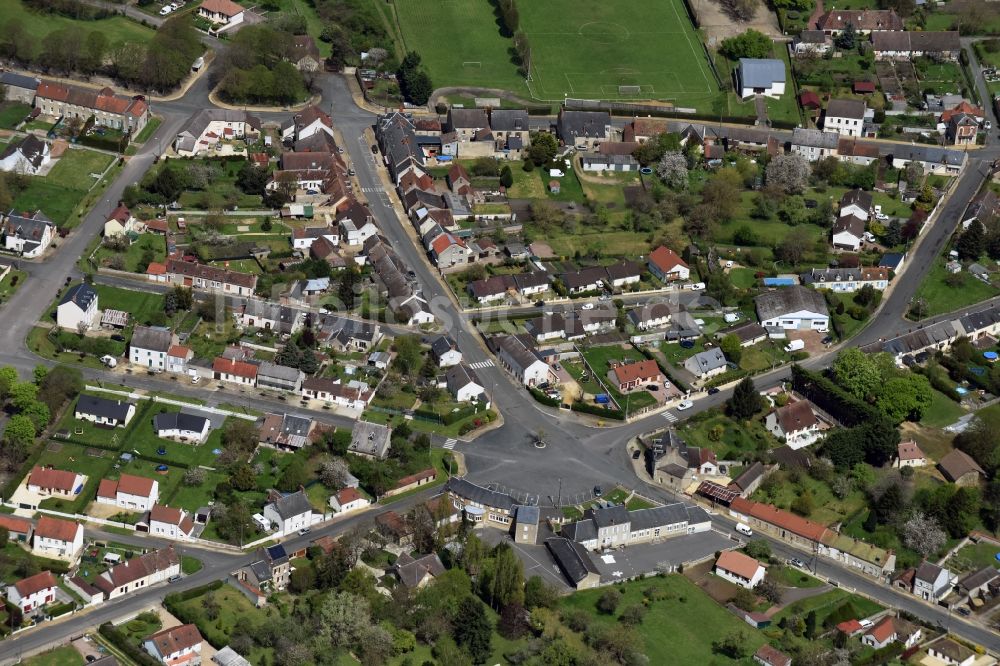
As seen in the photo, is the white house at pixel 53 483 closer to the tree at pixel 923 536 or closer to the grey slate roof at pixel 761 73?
the tree at pixel 923 536

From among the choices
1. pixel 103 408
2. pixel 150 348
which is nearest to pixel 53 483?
pixel 103 408

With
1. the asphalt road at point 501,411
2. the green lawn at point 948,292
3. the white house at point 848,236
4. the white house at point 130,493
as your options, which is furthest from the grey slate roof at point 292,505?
the white house at point 848,236

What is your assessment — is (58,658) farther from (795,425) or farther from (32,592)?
(795,425)

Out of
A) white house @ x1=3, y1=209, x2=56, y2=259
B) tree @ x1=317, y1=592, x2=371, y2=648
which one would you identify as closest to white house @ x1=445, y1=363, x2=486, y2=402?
tree @ x1=317, y1=592, x2=371, y2=648

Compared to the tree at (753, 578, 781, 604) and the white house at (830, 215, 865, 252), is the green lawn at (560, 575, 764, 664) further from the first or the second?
the white house at (830, 215, 865, 252)

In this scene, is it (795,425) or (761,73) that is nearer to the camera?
(795,425)

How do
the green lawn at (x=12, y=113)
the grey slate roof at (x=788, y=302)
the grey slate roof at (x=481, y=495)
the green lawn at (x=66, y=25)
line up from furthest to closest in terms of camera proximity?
the green lawn at (x=66, y=25), the green lawn at (x=12, y=113), the grey slate roof at (x=788, y=302), the grey slate roof at (x=481, y=495)

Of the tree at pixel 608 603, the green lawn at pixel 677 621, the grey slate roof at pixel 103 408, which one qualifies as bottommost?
the green lawn at pixel 677 621

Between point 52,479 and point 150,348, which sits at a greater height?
point 52,479
